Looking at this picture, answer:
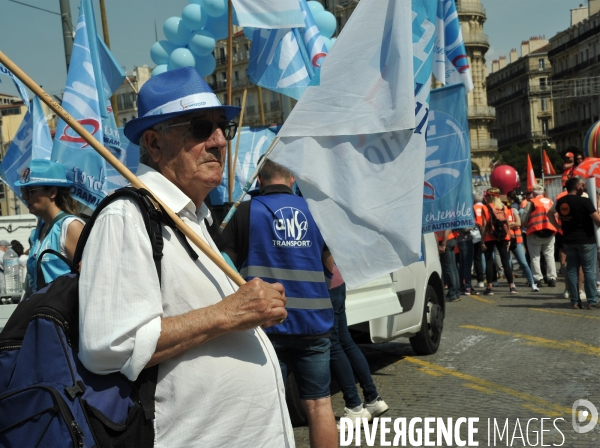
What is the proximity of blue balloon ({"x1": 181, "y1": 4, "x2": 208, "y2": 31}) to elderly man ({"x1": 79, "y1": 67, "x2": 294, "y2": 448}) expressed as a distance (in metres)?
8.99

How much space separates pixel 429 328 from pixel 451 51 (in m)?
2.76

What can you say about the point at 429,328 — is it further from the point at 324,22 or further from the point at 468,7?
the point at 468,7

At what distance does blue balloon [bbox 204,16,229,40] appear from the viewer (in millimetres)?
11297

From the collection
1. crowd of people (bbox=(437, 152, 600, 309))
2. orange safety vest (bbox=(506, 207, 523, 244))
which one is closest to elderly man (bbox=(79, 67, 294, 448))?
crowd of people (bbox=(437, 152, 600, 309))

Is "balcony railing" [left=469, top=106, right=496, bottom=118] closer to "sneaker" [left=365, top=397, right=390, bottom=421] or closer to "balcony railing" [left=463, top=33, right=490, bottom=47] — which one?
"balcony railing" [left=463, top=33, right=490, bottom=47]

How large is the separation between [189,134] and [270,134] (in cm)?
1099

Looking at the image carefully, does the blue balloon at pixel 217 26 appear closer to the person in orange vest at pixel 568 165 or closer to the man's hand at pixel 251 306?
the person in orange vest at pixel 568 165

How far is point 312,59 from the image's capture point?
8055 mm

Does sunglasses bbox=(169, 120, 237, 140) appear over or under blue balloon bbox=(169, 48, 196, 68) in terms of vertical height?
under

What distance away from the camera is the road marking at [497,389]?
6.19 metres

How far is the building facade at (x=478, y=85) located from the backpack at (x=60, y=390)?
3195 inches

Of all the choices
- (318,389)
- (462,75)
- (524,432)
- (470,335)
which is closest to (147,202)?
(318,389)

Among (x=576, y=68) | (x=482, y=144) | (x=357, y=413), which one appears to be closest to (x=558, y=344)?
(x=357, y=413)

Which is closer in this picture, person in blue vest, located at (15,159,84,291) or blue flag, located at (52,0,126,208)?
person in blue vest, located at (15,159,84,291)
